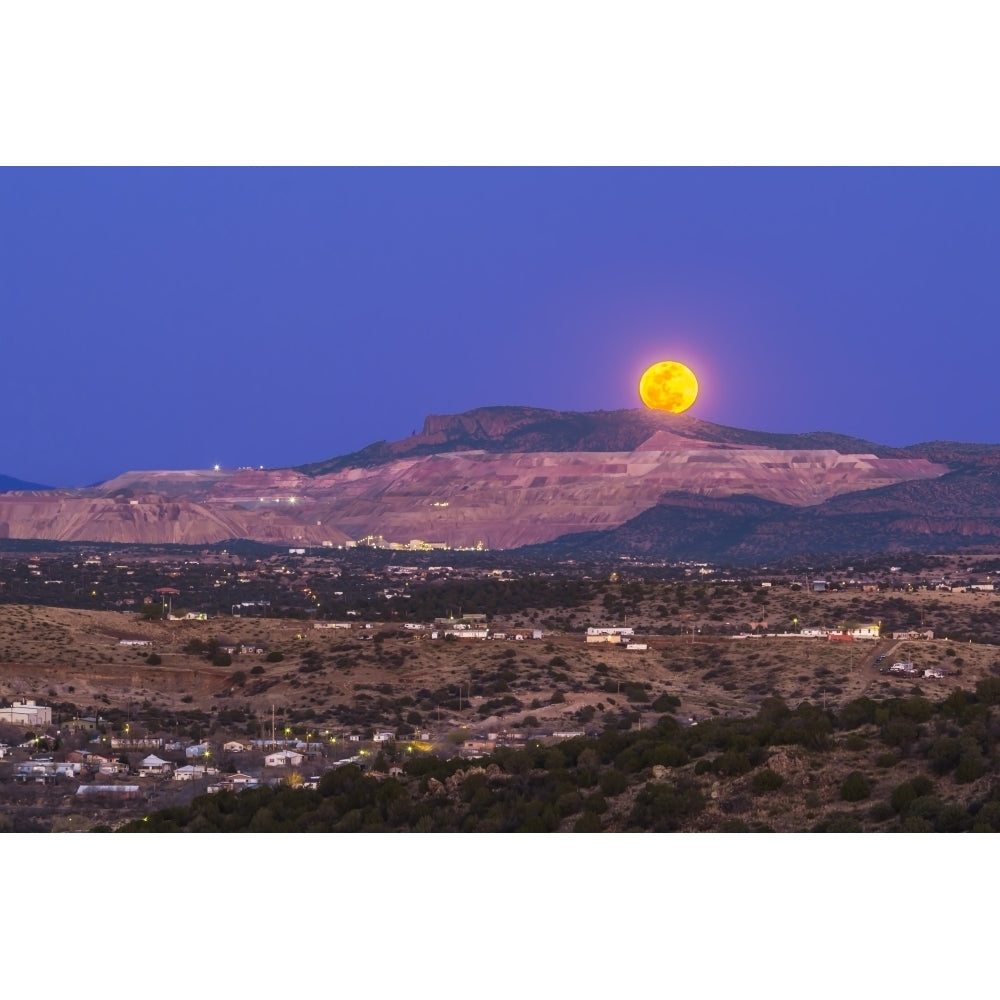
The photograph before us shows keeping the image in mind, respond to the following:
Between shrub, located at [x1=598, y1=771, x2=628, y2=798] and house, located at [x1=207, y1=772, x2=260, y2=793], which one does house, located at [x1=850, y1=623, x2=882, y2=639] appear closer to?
house, located at [x1=207, y1=772, x2=260, y2=793]

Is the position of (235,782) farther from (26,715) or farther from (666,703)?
(666,703)

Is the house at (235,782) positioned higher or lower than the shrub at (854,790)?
lower

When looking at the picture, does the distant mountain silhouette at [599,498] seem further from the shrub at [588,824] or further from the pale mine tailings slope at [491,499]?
the shrub at [588,824]

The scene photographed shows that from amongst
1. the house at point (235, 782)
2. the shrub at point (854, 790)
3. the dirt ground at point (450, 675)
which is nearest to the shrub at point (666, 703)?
the dirt ground at point (450, 675)

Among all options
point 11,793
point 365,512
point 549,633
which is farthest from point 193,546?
point 11,793

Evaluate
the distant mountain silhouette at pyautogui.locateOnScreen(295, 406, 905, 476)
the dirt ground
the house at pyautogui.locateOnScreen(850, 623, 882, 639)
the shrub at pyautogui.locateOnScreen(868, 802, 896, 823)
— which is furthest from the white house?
the distant mountain silhouette at pyautogui.locateOnScreen(295, 406, 905, 476)
